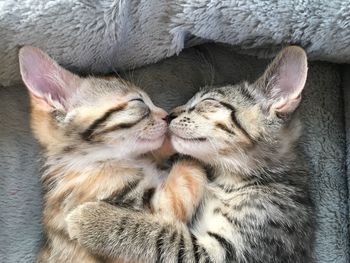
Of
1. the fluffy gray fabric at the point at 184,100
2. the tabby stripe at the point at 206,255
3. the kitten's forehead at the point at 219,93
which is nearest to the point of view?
the tabby stripe at the point at 206,255

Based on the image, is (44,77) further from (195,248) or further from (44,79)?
(195,248)

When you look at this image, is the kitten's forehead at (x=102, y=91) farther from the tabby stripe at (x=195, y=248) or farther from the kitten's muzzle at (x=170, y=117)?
the tabby stripe at (x=195, y=248)

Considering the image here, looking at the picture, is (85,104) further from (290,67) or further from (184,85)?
(290,67)

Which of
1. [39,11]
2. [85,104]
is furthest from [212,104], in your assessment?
[39,11]

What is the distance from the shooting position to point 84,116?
159 cm

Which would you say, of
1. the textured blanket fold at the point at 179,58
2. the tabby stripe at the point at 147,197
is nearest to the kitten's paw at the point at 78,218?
the tabby stripe at the point at 147,197

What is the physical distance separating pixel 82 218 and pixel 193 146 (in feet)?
1.11

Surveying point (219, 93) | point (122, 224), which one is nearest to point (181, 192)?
point (122, 224)

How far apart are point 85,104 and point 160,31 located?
0.30 meters

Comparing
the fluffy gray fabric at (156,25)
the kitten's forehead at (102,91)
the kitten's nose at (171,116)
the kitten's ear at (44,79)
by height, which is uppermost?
the fluffy gray fabric at (156,25)

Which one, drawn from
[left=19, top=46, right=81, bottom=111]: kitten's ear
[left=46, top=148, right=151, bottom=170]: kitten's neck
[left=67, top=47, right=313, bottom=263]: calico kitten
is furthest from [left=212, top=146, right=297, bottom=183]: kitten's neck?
[left=19, top=46, right=81, bottom=111]: kitten's ear

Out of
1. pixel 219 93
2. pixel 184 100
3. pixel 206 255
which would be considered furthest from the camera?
pixel 184 100

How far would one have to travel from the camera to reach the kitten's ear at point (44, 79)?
1.55m

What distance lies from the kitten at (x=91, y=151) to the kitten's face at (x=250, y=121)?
0.07m
